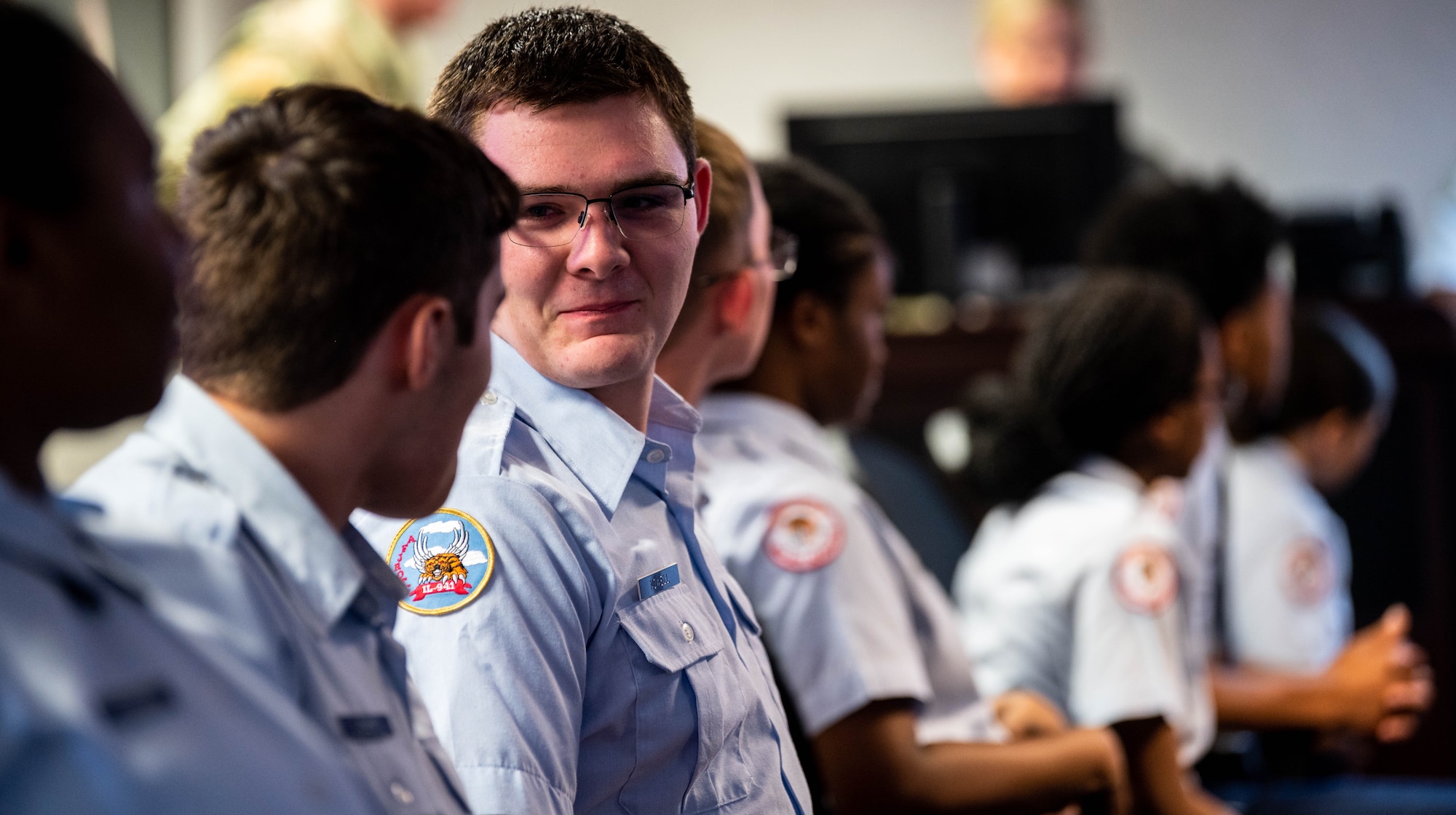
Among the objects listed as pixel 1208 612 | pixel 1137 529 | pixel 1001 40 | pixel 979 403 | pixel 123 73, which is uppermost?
pixel 123 73

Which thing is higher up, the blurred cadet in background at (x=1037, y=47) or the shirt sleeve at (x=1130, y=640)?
the blurred cadet in background at (x=1037, y=47)

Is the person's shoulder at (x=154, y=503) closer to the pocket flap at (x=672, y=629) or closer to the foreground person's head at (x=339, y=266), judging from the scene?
the foreground person's head at (x=339, y=266)

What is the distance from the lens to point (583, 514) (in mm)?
914

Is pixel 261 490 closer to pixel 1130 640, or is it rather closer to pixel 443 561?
pixel 443 561

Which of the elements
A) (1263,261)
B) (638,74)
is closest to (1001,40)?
(1263,261)

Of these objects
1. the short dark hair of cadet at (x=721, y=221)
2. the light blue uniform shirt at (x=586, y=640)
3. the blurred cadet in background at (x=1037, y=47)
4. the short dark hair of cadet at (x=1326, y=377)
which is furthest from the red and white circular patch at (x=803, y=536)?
the blurred cadet in background at (x=1037, y=47)

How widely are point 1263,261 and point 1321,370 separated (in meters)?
0.26

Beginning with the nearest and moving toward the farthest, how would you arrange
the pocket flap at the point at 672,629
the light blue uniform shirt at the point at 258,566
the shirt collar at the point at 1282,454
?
the light blue uniform shirt at the point at 258,566, the pocket flap at the point at 672,629, the shirt collar at the point at 1282,454

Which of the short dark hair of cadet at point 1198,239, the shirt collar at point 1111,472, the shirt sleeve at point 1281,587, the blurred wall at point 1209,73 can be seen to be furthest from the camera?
the blurred wall at point 1209,73

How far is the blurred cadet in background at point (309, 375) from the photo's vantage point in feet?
2.07

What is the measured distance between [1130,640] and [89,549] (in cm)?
145

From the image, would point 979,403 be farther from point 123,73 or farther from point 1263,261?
point 123,73

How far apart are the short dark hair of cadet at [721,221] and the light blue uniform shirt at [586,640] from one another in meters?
0.31

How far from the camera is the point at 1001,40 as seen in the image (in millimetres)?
4809
